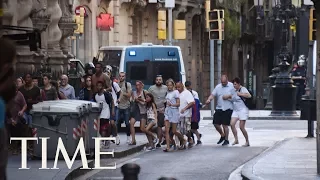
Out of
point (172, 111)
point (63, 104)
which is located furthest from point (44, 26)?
point (63, 104)

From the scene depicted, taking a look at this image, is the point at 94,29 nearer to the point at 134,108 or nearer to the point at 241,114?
the point at 134,108

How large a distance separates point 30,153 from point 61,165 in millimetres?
1696

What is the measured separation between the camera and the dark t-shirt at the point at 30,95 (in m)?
23.4

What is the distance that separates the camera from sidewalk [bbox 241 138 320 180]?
17809mm

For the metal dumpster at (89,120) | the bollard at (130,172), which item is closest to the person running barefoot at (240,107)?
the metal dumpster at (89,120)

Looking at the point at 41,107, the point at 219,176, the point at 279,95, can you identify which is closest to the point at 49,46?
the point at 279,95

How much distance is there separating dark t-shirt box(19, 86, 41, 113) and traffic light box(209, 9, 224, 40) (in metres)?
16.4

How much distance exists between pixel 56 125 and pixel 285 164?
435 centimetres

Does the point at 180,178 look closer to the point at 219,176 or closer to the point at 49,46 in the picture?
the point at 219,176

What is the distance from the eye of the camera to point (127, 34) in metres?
53.7

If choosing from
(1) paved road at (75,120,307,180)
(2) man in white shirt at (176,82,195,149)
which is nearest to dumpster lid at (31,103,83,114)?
(1) paved road at (75,120,307,180)

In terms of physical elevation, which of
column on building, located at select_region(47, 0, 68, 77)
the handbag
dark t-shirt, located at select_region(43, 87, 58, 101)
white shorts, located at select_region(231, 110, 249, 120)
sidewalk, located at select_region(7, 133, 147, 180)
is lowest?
sidewalk, located at select_region(7, 133, 147, 180)

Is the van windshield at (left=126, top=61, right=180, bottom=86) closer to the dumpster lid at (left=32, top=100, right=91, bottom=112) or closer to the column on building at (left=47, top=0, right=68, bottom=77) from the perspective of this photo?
the column on building at (left=47, top=0, right=68, bottom=77)

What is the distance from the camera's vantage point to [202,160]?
2264 cm
